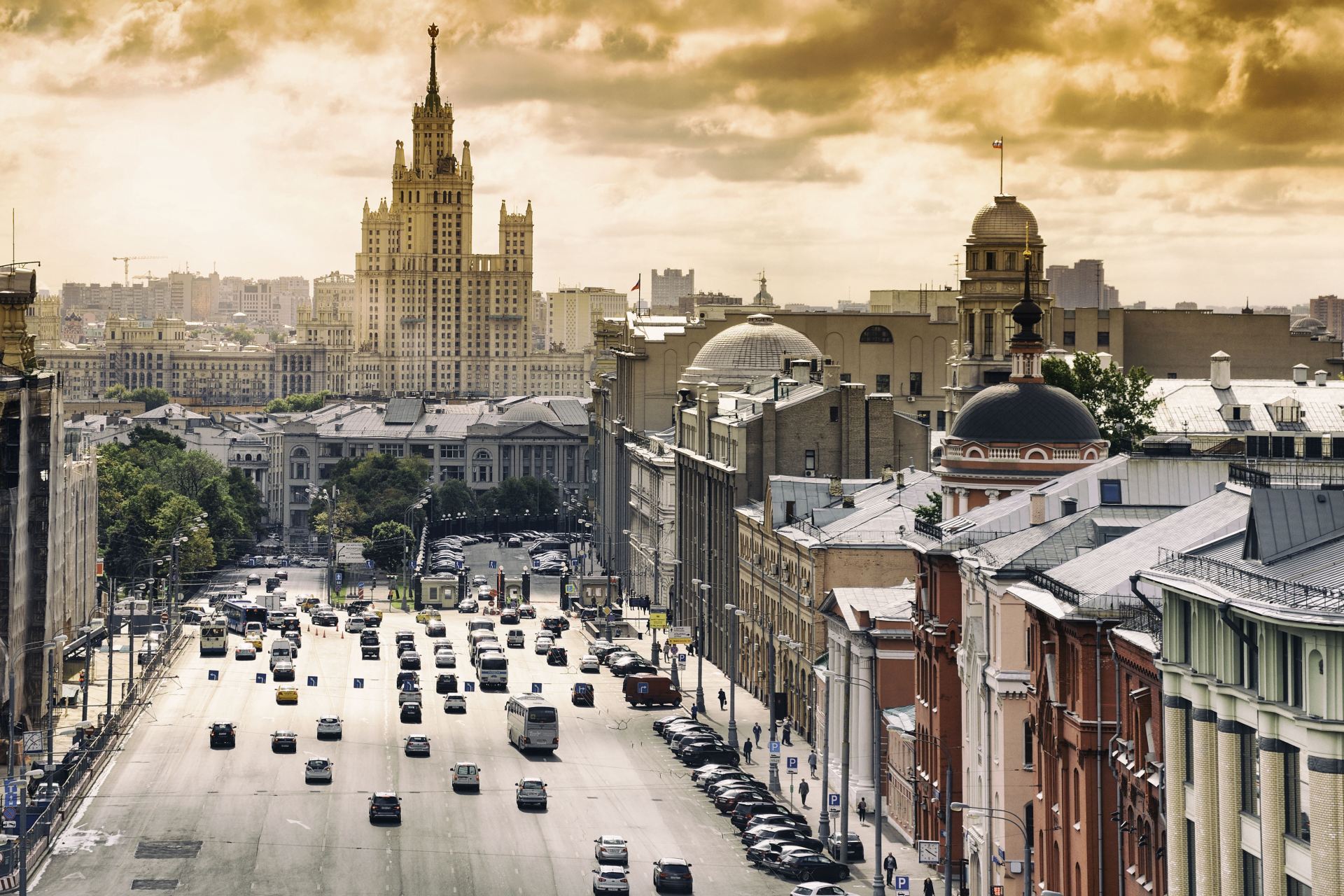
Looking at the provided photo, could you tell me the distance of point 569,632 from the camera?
191 meters

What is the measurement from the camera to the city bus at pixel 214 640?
17225 centimetres

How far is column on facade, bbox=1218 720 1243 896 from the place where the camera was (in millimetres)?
60125

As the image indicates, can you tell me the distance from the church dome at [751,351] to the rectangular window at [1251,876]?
424ft

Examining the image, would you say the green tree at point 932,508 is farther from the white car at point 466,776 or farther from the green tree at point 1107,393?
the white car at point 466,776

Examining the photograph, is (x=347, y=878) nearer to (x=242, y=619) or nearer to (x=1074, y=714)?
(x=1074, y=714)

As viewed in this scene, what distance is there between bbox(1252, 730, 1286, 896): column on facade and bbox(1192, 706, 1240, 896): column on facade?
4.01m

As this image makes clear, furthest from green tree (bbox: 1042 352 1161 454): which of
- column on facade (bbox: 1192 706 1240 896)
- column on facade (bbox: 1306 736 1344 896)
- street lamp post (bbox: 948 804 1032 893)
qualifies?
column on facade (bbox: 1306 736 1344 896)

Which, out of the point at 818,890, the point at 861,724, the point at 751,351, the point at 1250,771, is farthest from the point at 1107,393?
the point at 1250,771

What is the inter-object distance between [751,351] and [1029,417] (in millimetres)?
89036

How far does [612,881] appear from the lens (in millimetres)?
92562

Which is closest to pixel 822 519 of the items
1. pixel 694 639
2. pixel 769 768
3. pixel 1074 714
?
pixel 769 768

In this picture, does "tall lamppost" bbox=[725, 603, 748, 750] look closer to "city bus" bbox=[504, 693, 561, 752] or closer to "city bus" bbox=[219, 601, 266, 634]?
"city bus" bbox=[504, 693, 561, 752]

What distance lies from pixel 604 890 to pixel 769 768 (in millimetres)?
29265

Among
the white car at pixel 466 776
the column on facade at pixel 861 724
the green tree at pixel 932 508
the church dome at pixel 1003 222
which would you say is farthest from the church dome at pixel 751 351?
the column on facade at pixel 861 724
